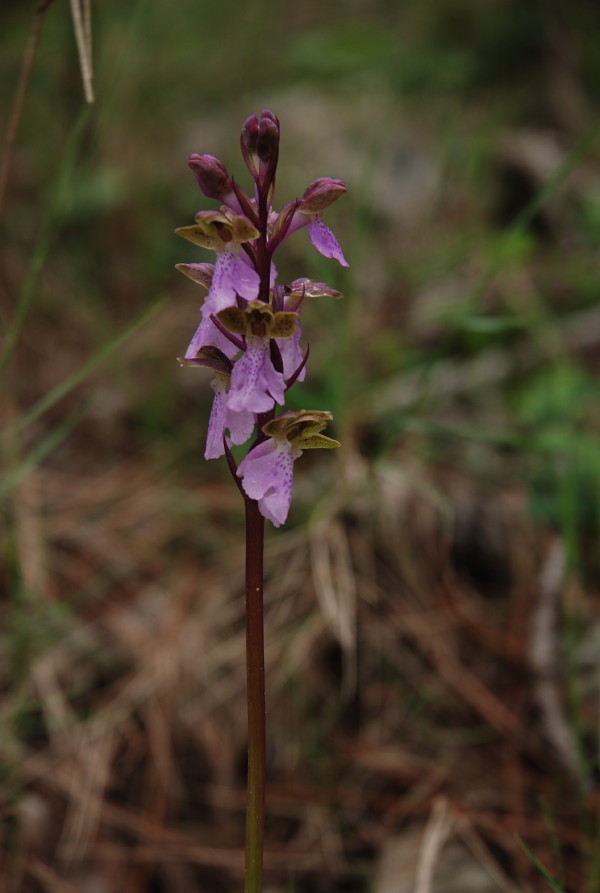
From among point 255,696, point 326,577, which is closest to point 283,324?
point 255,696

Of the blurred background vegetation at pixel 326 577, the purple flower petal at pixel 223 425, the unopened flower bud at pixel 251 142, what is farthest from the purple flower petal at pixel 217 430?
the blurred background vegetation at pixel 326 577

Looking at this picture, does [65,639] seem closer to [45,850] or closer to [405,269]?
[45,850]

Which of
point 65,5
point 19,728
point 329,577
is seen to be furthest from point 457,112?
point 19,728

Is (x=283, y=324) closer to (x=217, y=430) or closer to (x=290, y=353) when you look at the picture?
(x=290, y=353)

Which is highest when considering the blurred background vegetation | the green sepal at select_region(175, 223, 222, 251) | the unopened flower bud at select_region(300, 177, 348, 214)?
the unopened flower bud at select_region(300, 177, 348, 214)

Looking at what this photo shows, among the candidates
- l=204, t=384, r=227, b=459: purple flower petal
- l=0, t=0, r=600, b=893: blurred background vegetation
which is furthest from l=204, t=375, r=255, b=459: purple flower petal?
l=0, t=0, r=600, b=893: blurred background vegetation

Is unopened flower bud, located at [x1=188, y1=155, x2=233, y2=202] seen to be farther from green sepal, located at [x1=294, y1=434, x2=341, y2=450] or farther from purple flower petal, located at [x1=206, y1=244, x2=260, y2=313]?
green sepal, located at [x1=294, y1=434, x2=341, y2=450]
